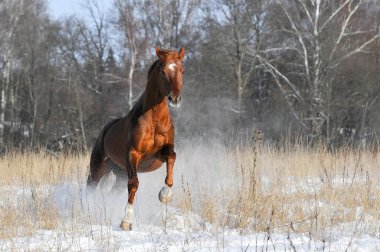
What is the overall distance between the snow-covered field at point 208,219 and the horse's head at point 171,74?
2.95 ft

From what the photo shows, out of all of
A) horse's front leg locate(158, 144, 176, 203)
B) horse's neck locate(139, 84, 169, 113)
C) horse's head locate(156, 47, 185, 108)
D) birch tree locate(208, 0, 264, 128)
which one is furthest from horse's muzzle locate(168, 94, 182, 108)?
birch tree locate(208, 0, 264, 128)

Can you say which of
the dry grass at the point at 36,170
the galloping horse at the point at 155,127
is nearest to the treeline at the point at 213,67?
the dry grass at the point at 36,170

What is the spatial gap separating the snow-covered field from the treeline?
11888 millimetres

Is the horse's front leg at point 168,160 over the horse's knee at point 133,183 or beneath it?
over

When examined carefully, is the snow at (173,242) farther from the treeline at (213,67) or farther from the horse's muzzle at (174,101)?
the treeline at (213,67)

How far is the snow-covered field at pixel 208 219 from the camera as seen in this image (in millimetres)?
4148

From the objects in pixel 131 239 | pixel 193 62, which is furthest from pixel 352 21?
pixel 131 239

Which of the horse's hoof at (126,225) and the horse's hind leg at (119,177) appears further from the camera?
the horse's hind leg at (119,177)

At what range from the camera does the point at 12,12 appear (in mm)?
26812

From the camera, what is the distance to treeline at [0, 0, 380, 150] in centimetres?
2103

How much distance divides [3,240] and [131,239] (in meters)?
1.04

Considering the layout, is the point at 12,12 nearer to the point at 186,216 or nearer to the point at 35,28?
the point at 35,28

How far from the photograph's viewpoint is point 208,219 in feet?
17.2

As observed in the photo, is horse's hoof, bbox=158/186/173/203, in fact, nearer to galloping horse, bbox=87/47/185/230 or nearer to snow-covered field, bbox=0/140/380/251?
galloping horse, bbox=87/47/185/230
